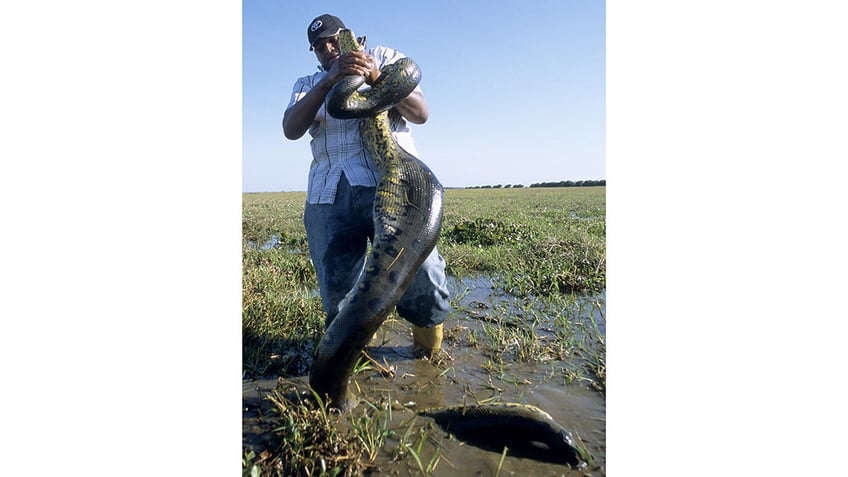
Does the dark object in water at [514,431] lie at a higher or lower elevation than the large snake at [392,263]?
lower

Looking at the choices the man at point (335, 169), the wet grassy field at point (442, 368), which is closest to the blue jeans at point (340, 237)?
the man at point (335, 169)

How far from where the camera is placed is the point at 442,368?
260 centimetres

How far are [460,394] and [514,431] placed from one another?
0.49m

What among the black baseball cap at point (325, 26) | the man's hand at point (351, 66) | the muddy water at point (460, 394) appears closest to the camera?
the muddy water at point (460, 394)

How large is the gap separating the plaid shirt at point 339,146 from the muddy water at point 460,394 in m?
0.99

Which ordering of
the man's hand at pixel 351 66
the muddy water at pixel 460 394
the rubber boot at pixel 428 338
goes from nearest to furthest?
1. the muddy water at pixel 460 394
2. the man's hand at pixel 351 66
3. the rubber boot at pixel 428 338

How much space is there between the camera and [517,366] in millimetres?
2621

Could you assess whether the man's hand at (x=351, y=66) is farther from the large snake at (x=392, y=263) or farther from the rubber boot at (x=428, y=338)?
the rubber boot at (x=428, y=338)

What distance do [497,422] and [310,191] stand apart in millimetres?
1427

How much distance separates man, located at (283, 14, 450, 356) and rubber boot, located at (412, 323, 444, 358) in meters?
0.42

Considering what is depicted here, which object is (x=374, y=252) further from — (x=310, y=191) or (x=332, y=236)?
(x=310, y=191)

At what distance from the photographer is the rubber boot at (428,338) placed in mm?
2678

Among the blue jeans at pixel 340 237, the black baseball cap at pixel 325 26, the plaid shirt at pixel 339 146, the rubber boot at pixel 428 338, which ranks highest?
the black baseball cap at pixel 325 26

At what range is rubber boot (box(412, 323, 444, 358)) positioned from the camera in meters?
2.68
